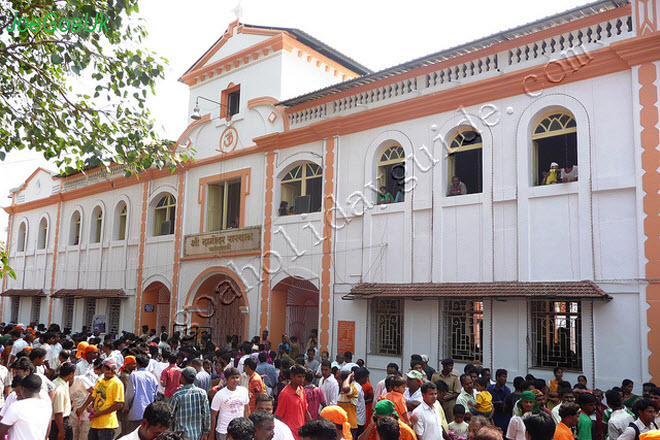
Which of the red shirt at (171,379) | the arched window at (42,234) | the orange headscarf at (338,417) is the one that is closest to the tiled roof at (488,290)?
the red shirt at (171,379)

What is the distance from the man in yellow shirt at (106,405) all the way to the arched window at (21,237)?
2355cm

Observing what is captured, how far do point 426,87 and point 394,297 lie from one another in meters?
4.74

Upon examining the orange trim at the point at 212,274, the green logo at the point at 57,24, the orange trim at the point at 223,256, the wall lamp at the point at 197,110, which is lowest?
the orange trim at the point at 212,274

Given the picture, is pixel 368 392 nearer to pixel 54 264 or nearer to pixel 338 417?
pixel 338 417

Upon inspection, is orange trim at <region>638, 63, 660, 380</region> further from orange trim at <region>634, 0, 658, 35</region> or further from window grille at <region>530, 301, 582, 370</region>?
window grille at <region>530, 301, 582, 370</region>

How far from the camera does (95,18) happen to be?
8922 mm

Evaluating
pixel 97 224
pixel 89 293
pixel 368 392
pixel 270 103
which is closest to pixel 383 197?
pixel 270 103

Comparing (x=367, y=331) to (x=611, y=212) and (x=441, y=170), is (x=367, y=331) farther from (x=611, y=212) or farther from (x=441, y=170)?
(x=611, y=212)

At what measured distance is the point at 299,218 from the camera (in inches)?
595

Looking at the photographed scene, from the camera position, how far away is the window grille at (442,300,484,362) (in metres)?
11.7

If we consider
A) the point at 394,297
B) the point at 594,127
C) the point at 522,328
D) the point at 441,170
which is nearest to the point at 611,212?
the point at 594,127

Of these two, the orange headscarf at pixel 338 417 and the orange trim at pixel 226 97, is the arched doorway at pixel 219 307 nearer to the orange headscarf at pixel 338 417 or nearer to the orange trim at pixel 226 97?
the orange trim at pixel 226 97

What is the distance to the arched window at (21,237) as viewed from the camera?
27.7 meters

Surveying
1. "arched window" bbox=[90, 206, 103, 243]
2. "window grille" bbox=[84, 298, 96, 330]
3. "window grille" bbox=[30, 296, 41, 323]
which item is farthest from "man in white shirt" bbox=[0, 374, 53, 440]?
"window grille" bbox=[30, 296, 41, 323]
